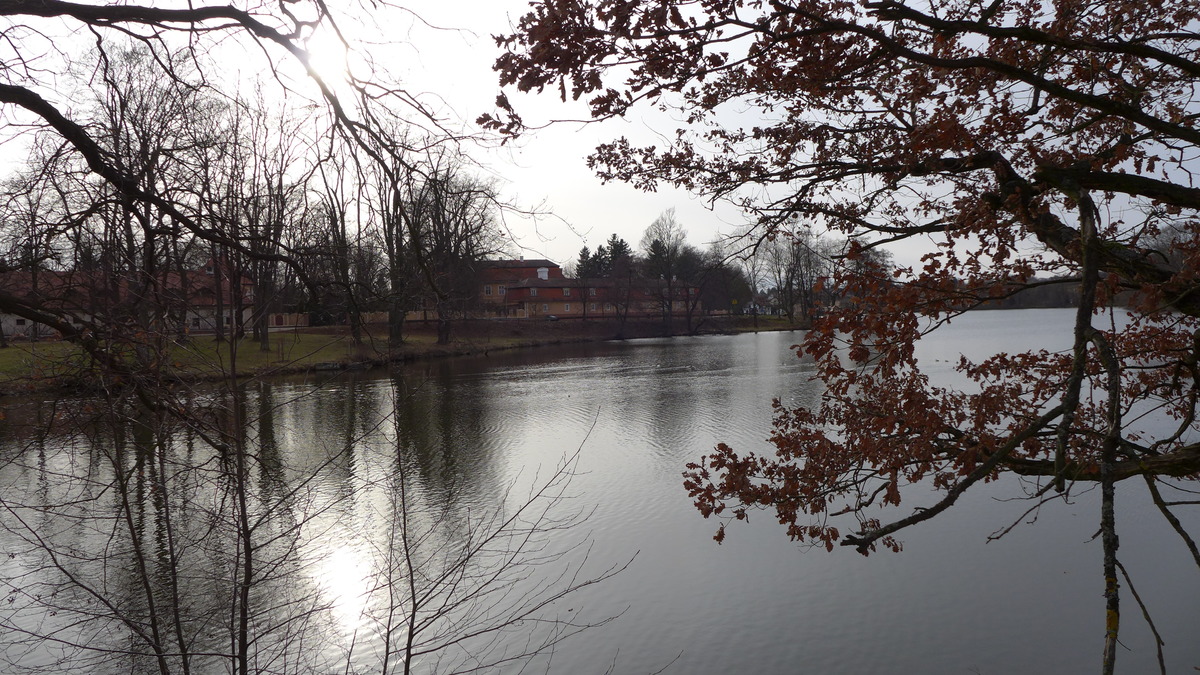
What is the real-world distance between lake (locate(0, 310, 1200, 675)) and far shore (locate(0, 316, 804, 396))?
192 millimetres

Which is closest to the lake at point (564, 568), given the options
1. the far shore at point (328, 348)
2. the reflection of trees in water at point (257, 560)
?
the reflection of trees in water at point (257, 560)

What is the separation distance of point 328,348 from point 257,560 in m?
3.90

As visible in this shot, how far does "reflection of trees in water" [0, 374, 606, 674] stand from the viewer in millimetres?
3959

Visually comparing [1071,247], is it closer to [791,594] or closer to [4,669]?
[791,594]

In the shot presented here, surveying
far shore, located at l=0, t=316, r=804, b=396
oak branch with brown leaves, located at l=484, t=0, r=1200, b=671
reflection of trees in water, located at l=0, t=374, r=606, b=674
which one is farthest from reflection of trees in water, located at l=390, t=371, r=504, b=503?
oak branch with brown leaves, located at l=484, t=0, r=1200, b=671

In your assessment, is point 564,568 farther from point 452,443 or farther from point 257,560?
point 452,443

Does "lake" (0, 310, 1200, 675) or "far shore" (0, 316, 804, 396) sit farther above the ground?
"far shore" (0, 316, 804, 396)

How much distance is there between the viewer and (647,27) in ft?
11.7

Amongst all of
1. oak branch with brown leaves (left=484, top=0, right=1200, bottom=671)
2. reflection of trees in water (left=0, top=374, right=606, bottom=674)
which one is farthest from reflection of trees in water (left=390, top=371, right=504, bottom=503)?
oak branch with brown leaves (left=484, top=0, right=1200, bottom=671)

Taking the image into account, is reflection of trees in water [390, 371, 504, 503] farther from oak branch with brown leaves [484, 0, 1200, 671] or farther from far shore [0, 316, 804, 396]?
oak branch with brown leaves [484, 0, 1200, 671]

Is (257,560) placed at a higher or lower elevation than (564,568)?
higher

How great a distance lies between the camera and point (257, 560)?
14.7ft

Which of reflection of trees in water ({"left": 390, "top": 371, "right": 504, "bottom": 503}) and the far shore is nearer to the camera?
the far shore

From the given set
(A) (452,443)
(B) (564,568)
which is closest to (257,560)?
(B) (564,568)
